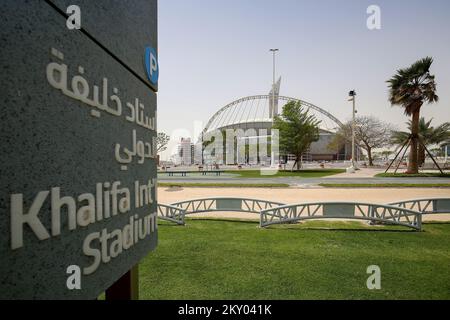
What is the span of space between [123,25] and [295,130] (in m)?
35.5

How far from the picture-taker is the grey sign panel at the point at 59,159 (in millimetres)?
1136

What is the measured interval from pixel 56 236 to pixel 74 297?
0.42m

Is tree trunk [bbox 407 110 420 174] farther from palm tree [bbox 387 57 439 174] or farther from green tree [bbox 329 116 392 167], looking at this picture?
green tree [bbox 329 116 392 167]

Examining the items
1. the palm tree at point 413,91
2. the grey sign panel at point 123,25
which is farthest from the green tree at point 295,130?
the grey sign panel at point 123,25

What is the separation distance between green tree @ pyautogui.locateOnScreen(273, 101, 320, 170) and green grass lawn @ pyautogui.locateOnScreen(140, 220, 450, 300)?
28264 millimetres

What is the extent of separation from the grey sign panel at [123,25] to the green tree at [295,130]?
113ft

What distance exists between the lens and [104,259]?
1.78 meters

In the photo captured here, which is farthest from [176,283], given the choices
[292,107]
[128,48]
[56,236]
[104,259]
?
[292,107]

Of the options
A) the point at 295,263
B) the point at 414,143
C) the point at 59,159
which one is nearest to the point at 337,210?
the point at 295,263

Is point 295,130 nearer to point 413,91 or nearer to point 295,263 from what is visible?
point 413,91

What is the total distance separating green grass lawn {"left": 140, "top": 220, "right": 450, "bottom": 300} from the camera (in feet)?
12.9

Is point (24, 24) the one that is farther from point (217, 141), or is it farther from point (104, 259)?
point (217, 141)

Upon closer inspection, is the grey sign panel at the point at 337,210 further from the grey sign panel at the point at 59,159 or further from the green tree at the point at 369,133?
the green tree at the point at 369,133

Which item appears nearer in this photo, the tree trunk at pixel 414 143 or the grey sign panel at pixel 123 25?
the grey sign panel at pixel 123 25
